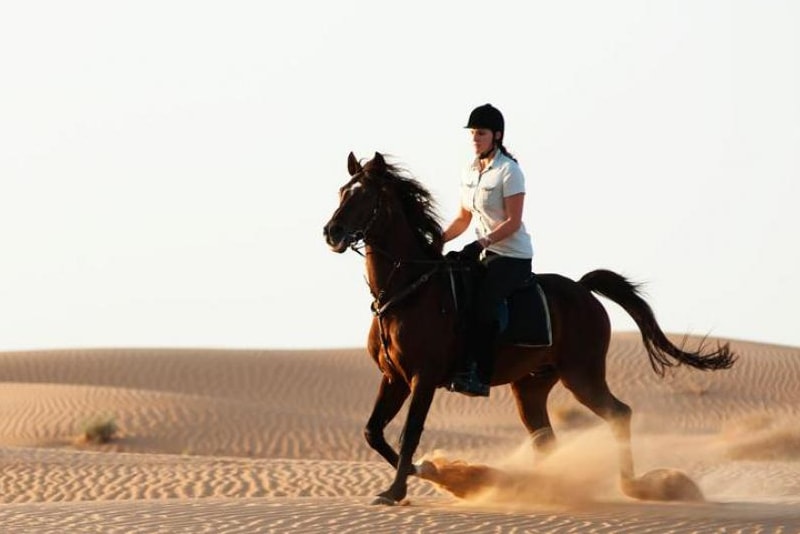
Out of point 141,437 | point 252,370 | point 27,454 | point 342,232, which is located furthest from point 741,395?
point 342,232

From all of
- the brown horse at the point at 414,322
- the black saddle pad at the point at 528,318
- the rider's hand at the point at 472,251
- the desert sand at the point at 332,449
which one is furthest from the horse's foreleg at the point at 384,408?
the rider's hand at the point at 472,251

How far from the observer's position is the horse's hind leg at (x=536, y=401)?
13.2 m

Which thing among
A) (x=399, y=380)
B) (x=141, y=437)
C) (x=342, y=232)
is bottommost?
(x=141, y=437)

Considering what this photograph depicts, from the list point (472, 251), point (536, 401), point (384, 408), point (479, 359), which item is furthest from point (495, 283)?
point (536, 401)

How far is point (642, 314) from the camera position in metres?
13.9

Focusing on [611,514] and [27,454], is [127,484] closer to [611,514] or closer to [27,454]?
[27,454]

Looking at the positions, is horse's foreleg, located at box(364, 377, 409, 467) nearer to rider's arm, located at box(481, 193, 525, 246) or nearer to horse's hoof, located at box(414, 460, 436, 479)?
horse's hoof, located at box(414, 460, 436, 479)

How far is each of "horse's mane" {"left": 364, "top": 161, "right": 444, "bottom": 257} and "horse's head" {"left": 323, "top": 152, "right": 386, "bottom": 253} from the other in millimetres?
69

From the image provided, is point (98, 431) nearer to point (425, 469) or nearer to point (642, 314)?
point (642, 314)

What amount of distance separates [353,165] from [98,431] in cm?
2069

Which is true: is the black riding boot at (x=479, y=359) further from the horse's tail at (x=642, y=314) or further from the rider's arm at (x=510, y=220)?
the horse's tail at (x=642, y=314)

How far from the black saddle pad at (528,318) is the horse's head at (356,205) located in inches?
53.7

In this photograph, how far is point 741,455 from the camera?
987 inches

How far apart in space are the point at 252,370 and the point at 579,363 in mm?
32884
